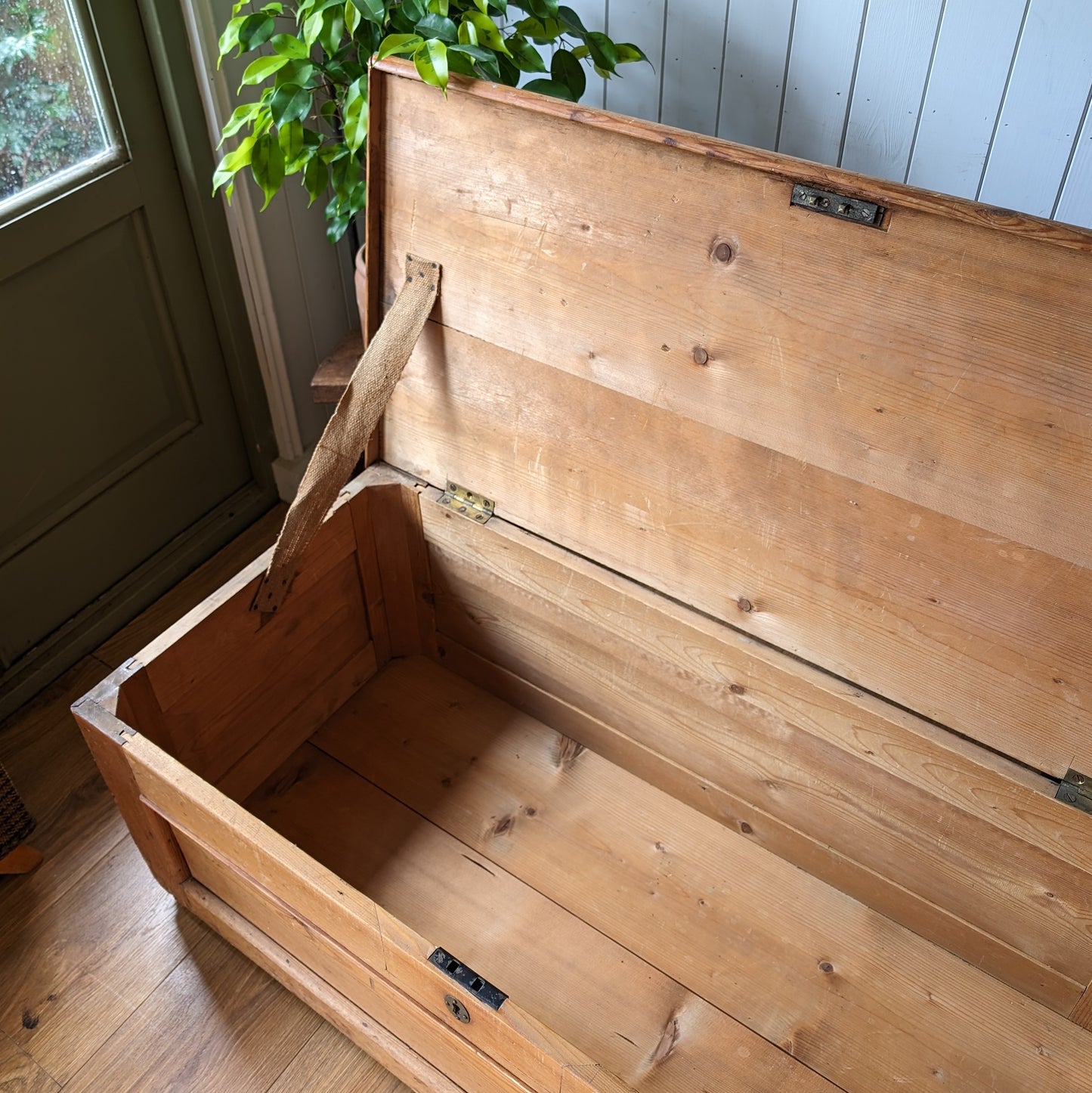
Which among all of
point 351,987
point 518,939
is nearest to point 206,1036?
→ point 351,987

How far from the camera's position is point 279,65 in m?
1.19

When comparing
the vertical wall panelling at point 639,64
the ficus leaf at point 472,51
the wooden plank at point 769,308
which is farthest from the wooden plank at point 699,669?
the vertical wall panelling at point 639,64

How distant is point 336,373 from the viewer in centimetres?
155

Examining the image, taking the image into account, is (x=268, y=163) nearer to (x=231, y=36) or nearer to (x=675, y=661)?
(x=231, y=36)

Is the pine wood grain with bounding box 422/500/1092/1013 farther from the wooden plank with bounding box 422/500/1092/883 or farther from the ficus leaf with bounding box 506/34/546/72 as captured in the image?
the ficus leaf with bounding box 506/34/546/72

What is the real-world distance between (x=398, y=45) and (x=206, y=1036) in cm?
112

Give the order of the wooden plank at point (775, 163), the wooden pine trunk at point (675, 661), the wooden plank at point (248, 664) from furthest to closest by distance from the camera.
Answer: the wooden plank at point (248, 664)
the wooden pine trunk at point (675, 661)
the wooden plank at point (775, 163)

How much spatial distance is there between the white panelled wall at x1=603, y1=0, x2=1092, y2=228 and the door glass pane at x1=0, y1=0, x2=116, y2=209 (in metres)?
0.69

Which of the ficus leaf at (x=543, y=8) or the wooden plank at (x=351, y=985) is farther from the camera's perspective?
the ficus leaf at (x=543, y=8)

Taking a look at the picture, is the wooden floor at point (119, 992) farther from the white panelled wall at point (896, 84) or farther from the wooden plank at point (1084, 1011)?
the white panelled wall at point (896, 84)

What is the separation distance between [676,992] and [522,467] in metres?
0.62

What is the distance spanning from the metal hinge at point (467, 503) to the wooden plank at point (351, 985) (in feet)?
1.61

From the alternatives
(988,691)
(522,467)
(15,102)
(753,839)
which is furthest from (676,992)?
(15,102)

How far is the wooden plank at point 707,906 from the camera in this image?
1136mm
